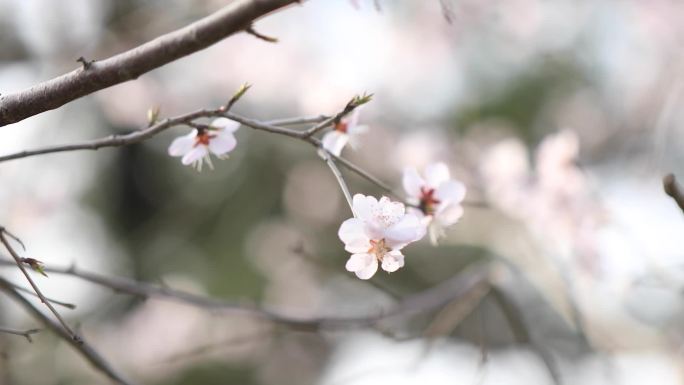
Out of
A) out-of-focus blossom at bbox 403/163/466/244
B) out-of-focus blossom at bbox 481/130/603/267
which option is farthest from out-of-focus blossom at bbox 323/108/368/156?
out-of-focus blossom at bbox 481/130/603/267

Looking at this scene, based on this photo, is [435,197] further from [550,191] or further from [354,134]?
[550,191]

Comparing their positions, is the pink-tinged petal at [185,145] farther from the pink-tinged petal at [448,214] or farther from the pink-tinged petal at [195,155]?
the pink-tinged petal at [448,214]

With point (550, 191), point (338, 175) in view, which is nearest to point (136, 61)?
point (338, 175)

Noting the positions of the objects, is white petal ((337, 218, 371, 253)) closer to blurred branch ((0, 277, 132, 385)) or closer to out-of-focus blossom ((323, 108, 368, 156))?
out-of-focus blossom ((323, 108, 368, 156))

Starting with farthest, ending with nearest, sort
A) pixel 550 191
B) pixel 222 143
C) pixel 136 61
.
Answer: pixel 550 191 → pixel 222 143 → pixel 136 61

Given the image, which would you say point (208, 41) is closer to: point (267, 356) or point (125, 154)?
point (267, 356)
